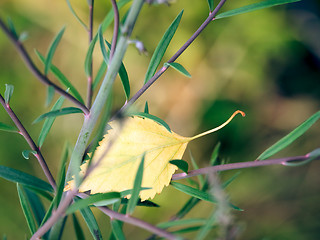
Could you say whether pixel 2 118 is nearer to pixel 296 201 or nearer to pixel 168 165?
pixel 168 165

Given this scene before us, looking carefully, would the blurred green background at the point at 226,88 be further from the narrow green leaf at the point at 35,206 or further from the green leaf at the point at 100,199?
the green leaf at the point at 100,199

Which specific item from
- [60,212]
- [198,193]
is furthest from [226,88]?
[60,212]

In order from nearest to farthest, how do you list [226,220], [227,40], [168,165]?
[226,220] < [168,165] < [227,40]

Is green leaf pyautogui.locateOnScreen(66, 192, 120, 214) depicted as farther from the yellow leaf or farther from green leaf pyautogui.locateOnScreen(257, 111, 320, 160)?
green leaf pyautogui.locateOnScreen(257, 111, 320, 160)

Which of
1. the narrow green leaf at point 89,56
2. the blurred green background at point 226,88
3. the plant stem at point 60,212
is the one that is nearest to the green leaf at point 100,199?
the plant stem at point 60,212

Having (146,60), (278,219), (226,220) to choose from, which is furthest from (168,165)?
(278,219)
